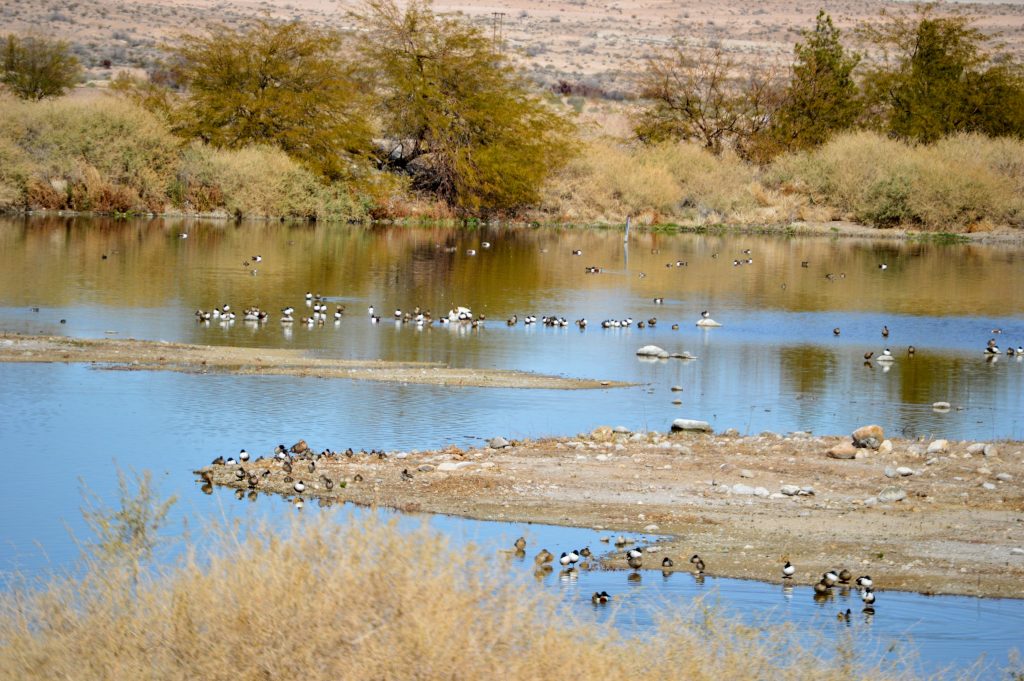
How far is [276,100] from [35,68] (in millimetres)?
18306

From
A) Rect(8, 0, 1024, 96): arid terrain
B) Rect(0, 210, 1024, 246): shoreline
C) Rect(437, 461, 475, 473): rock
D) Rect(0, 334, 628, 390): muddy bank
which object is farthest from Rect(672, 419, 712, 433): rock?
Rect(8, 0, 1024, 96): arid terrain

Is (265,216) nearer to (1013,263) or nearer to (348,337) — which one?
(1013,263)

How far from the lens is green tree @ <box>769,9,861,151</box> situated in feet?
215

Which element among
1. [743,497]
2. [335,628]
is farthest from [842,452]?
[335,628]

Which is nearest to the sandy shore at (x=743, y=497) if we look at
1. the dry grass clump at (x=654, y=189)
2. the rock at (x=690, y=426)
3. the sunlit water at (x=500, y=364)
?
the sunlit water at (x=500, y=364)

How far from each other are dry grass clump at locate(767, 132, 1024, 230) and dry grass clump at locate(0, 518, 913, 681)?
175 feet

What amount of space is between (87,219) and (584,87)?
6048cm

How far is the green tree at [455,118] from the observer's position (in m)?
56.1

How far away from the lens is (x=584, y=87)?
102375mm

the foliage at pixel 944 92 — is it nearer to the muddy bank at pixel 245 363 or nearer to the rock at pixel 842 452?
the muddy bank at pixel 245 363

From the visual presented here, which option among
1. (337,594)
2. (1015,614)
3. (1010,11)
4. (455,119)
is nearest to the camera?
(337,594)

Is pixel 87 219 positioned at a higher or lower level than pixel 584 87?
lower

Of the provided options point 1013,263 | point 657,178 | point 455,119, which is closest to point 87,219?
point 455,119

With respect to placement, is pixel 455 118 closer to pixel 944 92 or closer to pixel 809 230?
pixel 809 230
